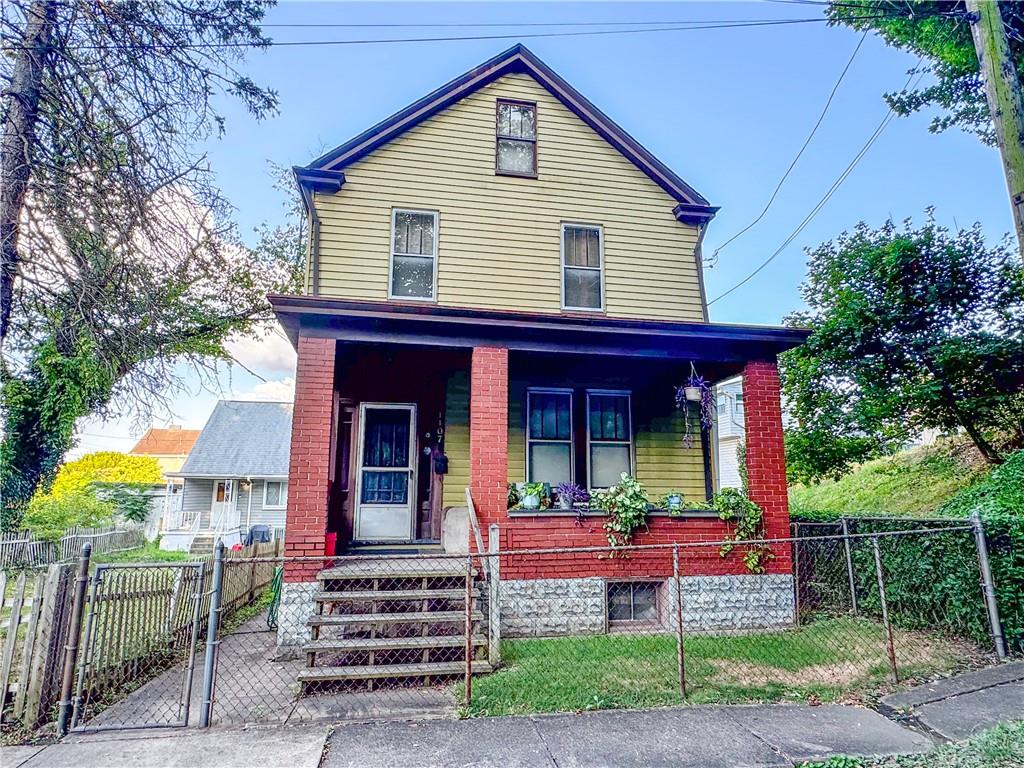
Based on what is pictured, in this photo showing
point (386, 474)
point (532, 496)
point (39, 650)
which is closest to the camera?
point (39, 650)

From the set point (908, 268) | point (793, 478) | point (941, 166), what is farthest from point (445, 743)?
point (941, 166)

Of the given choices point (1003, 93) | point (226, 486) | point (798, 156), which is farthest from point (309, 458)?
point (226, 486)

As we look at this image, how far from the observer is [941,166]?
13.5 meters

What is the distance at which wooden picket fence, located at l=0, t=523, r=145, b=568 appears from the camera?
1270 cm

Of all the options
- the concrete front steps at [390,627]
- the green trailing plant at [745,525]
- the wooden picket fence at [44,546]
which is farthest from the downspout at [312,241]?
the wooden picket fence at [44,546]

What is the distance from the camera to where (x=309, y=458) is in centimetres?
642

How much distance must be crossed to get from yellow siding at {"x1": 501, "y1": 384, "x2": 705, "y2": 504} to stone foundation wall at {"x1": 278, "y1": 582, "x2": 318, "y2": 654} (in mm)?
4047

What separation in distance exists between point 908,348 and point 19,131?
553 inches

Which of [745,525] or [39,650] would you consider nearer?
[39,650]

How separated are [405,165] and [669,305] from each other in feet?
17.1

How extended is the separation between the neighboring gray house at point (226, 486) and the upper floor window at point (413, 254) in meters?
15.8

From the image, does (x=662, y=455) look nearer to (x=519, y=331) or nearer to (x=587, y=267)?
(x=587, y=267)

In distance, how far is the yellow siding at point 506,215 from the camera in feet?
30.3

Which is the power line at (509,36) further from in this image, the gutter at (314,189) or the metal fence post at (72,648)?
the metal fence post at (72,648)
